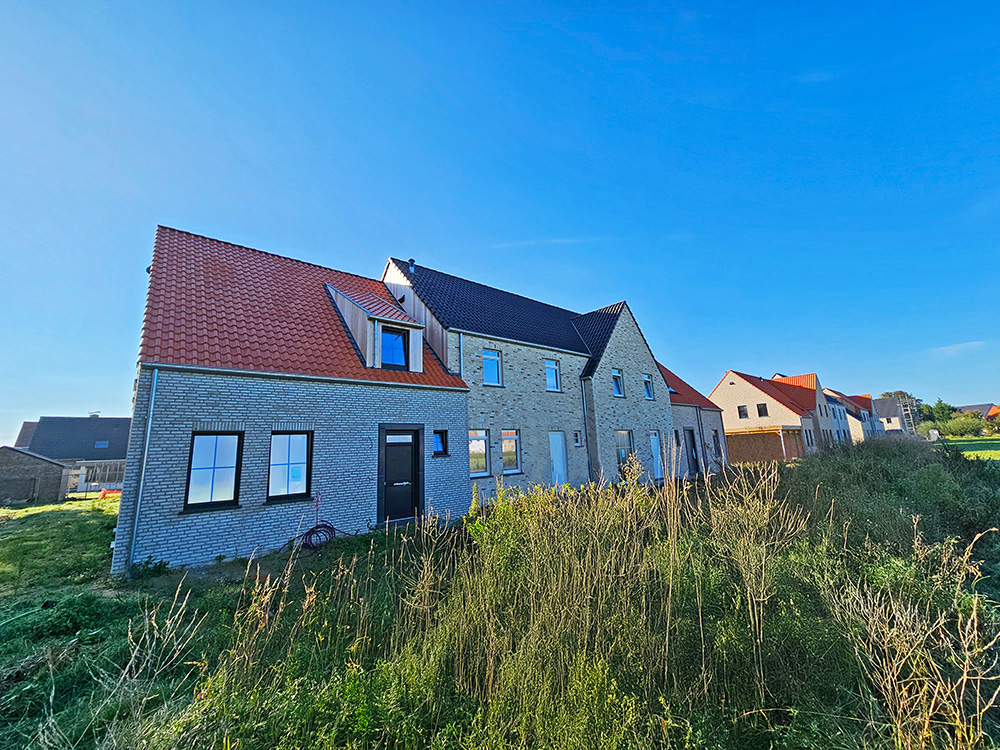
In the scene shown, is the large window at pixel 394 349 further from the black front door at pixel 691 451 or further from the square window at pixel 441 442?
the black front door at pixel 691 451

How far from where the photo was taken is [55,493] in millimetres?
23609

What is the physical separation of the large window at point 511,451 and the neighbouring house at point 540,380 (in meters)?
0.04

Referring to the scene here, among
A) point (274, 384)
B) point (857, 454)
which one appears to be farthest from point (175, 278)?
point (857, 454)

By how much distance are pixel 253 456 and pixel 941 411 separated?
11179 centimetres

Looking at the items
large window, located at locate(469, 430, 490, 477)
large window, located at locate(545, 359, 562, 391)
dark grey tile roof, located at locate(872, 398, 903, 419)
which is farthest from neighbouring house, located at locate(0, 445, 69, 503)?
dark grey tile roof, located at locate(872, 398, 903, 419)

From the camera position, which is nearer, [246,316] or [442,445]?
[246,316]

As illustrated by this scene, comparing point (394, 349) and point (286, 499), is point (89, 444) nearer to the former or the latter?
point (394, 349)

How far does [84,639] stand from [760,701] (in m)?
6.62

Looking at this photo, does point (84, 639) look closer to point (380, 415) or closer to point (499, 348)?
point (380, 415)

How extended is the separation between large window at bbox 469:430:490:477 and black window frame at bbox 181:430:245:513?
6541 mm

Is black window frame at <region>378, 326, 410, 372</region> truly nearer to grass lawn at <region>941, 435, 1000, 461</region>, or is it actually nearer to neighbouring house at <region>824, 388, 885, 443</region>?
grass lawn at <region>941, 435, 1000, 461</region>

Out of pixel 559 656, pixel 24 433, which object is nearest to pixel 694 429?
pixel 559 656

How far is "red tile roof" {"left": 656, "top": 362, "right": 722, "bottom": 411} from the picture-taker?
2335 centimetres

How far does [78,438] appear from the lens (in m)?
34.8
